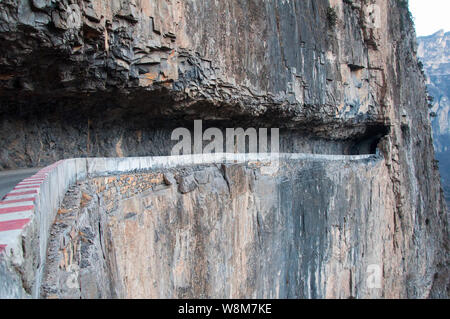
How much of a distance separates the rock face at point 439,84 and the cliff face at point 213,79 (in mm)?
55256

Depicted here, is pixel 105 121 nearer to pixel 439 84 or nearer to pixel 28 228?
pixel 28 228

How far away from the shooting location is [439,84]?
264 ft

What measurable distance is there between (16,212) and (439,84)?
96.5 meters

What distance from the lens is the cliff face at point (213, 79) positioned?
6656 millimetres

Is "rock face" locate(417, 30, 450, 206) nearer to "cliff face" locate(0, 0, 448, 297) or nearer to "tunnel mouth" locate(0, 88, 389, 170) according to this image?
"cliff face" locate(0, 0, 448, 297)

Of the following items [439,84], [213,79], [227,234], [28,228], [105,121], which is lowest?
[227,234]

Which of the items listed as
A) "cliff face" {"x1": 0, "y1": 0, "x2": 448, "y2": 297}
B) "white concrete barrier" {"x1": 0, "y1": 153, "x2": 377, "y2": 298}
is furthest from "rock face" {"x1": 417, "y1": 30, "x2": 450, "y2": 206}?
"white concrete barrier" {"x1": 0, "y1": 153, "x2": 377, "y2": 298}

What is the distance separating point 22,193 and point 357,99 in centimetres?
1745

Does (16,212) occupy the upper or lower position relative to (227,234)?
upper

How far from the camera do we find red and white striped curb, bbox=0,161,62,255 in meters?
1.79

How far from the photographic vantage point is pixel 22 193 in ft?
8.64

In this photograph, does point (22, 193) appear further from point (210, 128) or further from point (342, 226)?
point (342, 226)

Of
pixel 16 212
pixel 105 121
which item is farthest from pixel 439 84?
pixel 16 212

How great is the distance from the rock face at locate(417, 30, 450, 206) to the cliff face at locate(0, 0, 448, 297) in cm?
5526
